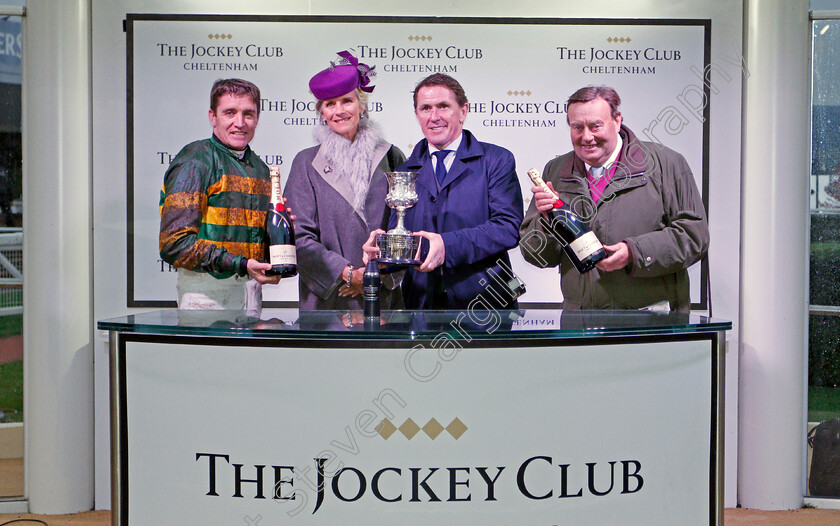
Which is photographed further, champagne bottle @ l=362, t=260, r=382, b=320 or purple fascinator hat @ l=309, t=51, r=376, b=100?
purple fascinator hat @ l=309, t=51, r=376, b=100

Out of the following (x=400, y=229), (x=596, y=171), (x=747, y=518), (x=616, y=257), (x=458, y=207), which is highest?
(x=596, y=171)

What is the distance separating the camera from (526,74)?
378 cm

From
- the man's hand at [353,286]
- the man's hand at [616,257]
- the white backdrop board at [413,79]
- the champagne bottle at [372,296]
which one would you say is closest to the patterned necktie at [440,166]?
the white backdrop board at [413,79]

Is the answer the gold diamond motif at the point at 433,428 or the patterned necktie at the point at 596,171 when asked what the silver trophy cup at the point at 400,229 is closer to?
the gold diamond motif at the point at 433,428

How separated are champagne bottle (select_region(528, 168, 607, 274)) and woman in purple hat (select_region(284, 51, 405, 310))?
0.82 m

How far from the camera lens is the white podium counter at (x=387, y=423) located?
7.39 ft

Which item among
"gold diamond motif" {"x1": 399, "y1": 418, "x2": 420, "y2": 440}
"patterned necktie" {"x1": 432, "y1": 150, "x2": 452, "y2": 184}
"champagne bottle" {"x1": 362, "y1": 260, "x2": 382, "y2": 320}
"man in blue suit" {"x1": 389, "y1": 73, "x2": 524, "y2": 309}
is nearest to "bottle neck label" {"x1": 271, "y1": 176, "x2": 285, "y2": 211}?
"man in blue suit" {"x1": 389, "y1": 73, "x2": 524, "y2": 309}

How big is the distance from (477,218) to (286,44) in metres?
1.31

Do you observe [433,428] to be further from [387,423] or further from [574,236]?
[574,236]

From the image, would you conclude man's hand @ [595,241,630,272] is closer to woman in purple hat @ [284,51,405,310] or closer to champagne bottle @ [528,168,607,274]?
champagne bottle @ [528,168,607,274]

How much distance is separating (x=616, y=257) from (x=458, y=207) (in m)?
0.79

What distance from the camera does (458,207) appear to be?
3.68 metres

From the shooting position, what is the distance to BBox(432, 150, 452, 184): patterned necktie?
12.2 ft

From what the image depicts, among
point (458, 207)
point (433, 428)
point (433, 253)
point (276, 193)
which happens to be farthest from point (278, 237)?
point (433, 428)
